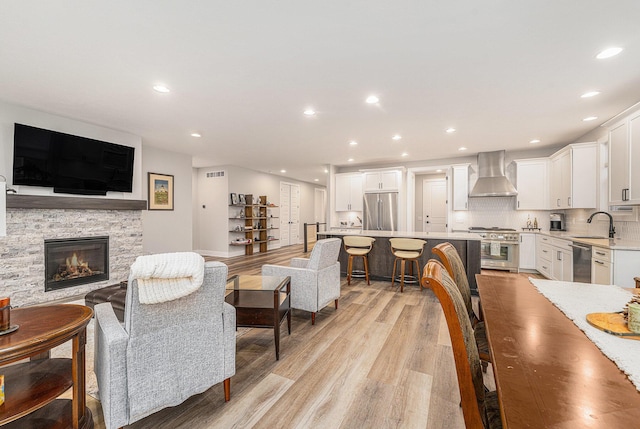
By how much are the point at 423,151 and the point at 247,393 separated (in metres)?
5.67

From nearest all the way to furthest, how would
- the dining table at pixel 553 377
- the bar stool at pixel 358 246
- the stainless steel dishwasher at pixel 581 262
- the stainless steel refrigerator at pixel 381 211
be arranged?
1. the dining table at pixel 553 377
2. the stainless steel dishwasher at pixel 581 262
3. the bar stool at pixel 358 246
4. the stainless steel refrigerator at pixel 381 211

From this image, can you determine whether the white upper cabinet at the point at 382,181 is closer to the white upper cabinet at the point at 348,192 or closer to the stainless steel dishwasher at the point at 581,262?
the white upper cabinet at the point at 348,192

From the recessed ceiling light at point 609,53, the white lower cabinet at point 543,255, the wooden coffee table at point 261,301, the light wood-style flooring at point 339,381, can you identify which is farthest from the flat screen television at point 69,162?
the white lower cabinet at point 543,255

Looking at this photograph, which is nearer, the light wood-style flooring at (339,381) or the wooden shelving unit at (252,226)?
the light wood-style flooring at (339,381)

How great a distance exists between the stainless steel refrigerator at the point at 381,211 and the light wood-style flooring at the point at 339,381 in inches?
150

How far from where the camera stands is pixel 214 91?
3096mm

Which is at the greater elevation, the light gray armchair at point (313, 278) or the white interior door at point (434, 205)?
the white interior door at point (434, 205)

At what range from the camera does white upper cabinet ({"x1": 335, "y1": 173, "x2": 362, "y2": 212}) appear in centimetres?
761

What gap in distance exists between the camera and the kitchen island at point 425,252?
14.0ft

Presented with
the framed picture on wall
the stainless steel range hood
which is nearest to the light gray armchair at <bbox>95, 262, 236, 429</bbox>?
the framed picture on wall

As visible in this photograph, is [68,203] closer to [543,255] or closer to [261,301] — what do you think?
[261,301]

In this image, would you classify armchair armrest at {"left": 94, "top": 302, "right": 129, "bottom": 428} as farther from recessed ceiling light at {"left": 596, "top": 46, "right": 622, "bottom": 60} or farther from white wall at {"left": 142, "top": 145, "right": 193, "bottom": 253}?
white wall at {"left": 142, "top": 145, "right": 193, "bottom": 253}

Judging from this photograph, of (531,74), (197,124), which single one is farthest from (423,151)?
(197,124)

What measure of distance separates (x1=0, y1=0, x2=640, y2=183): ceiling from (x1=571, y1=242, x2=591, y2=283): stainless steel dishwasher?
181 centimetres
